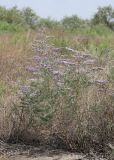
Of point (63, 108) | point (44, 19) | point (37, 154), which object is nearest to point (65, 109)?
point (63, 108)

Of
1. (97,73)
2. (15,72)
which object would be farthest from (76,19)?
(97,73)

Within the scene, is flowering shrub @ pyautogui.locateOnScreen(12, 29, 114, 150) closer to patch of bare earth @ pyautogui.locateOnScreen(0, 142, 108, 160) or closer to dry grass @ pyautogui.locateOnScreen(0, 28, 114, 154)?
dry grass @ pyautogui.locateOnScreen(0, 28, 114, 154)

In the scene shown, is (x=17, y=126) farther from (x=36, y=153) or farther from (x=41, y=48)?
(x=41, y=48)

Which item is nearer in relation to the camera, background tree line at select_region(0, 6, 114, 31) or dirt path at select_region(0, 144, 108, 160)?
dirt path at select_region(0, 144, 108, 160)

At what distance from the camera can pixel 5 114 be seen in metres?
6.30

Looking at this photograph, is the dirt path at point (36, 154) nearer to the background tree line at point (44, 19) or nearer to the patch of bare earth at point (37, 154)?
the patch of bare earth at point (37, 154)

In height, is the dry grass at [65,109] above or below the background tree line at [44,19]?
below

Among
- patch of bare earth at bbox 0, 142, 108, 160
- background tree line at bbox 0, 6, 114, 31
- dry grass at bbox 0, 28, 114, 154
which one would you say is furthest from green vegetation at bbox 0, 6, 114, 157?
background tree line at bbox 0, 6, 114, 31

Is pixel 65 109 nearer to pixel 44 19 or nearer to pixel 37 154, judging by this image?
pixel 37 154

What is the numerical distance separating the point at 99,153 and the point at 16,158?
2.89ft

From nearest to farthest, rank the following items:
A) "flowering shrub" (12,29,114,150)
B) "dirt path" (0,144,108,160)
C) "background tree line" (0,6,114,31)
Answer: "dirt path" (0,144,108,160) → "flowering shrub" (12,29,114,150) → "background tree line" (0,6,114,31)

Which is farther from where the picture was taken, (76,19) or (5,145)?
(76,19)

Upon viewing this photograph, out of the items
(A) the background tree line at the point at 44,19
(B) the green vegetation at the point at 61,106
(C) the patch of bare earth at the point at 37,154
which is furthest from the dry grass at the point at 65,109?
(A) the background tree line at the point at 44,19

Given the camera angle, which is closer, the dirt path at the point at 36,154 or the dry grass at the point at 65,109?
the dirt path at the point at 36,154
